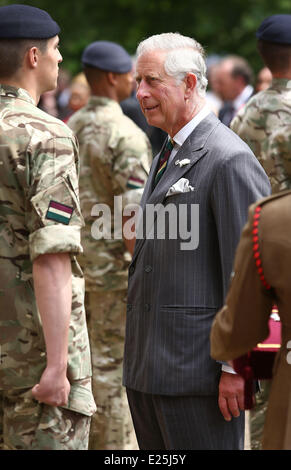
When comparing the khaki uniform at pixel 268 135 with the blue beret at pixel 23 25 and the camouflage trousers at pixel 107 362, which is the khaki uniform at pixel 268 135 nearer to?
the camouflage trousers at pixel 107 362

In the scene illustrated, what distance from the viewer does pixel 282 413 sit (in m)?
2.98

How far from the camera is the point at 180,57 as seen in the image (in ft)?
13.5

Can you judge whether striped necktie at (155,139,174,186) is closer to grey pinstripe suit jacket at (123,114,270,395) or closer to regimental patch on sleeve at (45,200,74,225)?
grey pinstripe suit jacket at (123,114,270,395)

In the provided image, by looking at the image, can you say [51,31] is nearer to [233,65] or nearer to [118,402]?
[118,402]

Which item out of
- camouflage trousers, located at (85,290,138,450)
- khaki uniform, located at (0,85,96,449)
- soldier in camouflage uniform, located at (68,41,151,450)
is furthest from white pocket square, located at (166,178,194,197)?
camouflage trousers, located at (85,290,138,450)

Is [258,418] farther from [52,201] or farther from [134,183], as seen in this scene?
[52,201]

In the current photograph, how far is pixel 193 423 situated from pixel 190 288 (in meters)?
0.54

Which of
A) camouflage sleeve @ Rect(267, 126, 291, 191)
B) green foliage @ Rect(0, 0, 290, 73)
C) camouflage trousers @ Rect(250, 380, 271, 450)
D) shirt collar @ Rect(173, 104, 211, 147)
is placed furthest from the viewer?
green foliage @ Rect(0, 0, 290, 73)

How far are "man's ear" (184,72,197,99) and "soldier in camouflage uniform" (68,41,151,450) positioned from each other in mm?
1813

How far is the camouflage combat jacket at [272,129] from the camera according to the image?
5363mm

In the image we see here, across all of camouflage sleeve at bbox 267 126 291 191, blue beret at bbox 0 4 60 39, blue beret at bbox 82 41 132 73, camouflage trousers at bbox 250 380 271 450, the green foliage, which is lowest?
the green foliage

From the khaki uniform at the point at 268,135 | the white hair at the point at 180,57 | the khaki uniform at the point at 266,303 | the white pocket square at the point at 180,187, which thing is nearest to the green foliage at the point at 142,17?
the khaki uniform at the point at 268,135

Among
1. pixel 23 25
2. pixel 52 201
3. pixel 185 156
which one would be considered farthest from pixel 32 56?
pixel 185 156

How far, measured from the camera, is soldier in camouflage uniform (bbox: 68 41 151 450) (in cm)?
600
